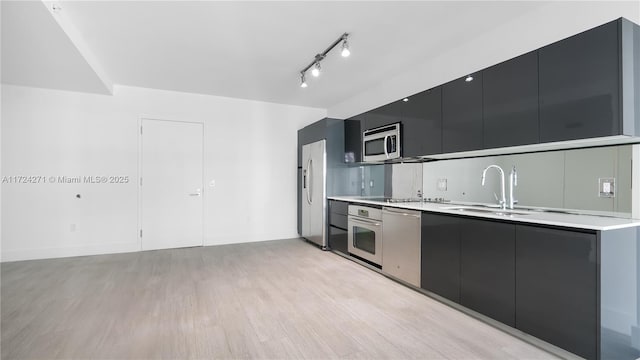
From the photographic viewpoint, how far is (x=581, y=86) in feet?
6.37

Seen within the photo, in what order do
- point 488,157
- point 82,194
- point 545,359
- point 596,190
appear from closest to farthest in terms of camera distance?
point 545,359 < point 596,190 < point 488,157 < point 82,194

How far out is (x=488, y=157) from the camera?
2.90m

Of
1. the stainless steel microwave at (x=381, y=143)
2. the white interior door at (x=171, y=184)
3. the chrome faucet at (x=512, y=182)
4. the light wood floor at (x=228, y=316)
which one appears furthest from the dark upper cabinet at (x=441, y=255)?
the white interior door at (x=171, y=184)

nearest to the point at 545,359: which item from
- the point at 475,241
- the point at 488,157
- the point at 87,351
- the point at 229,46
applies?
the point at 475,241

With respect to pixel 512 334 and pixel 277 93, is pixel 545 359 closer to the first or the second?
pixel 512 334

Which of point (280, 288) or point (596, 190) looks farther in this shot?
point (280, 288)

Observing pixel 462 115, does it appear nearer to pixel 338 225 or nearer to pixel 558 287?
pixel 558 287

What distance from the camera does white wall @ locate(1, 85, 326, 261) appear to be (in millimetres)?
4168

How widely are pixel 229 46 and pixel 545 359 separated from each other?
3.81 meters

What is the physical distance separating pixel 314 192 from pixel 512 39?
3.32m

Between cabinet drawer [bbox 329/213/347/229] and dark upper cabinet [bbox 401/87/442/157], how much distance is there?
1.36m

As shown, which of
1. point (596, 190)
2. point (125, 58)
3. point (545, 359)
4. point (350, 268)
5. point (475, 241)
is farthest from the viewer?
point (350, 268)

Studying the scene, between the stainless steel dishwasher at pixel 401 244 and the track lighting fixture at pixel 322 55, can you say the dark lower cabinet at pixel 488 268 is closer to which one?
the stainless steel dishwasher at pixel 401 244

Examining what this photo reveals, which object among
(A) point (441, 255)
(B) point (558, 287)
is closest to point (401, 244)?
(A) point (441, 255)
